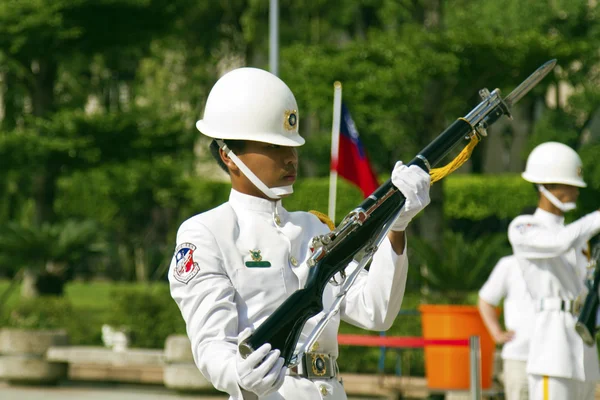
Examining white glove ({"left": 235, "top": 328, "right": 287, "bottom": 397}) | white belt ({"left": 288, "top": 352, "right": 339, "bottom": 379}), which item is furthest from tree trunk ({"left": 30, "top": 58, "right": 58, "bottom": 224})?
white glove ({"left": 235, "top": 328, "right": 287, "bottom": 397})

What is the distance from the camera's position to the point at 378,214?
3799 millimetres

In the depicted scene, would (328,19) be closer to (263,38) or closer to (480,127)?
(263,38)

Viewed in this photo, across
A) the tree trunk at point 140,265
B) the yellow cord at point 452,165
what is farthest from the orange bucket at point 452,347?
the tree trunk at point 140,265

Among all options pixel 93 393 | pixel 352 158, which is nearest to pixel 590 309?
pixel 352 158

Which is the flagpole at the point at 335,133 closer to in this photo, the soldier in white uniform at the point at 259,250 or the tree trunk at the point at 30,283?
the tree trunk at the point at 30,283

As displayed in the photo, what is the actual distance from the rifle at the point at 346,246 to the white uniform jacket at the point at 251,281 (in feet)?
0.32

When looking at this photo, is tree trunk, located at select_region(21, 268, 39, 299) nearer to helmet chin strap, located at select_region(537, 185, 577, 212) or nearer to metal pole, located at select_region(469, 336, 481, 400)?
metal pole, located at select_region(469, 336, 481, 400)

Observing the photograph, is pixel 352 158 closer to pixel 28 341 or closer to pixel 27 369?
pixel 28 341

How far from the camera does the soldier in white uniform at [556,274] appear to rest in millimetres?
6660

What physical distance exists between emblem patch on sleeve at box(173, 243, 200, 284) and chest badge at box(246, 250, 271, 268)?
18 centimetres

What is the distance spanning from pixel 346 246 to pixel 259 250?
35cm

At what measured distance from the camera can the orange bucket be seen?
1123cm

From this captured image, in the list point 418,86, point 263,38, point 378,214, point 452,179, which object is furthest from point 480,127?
point 452,179

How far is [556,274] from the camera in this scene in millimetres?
6867
